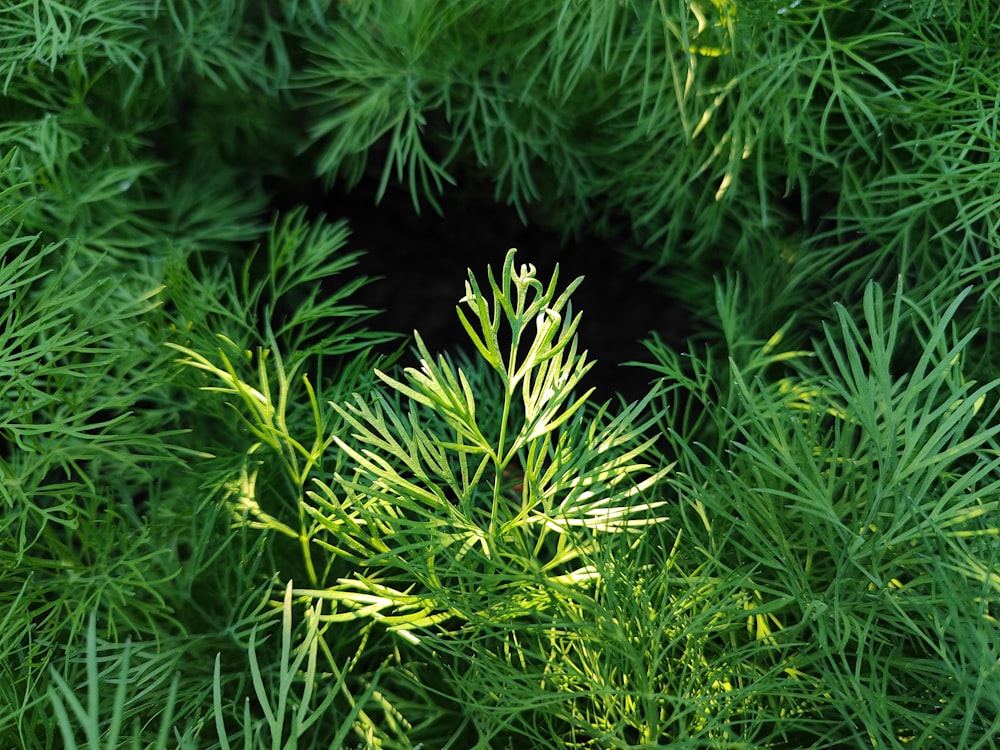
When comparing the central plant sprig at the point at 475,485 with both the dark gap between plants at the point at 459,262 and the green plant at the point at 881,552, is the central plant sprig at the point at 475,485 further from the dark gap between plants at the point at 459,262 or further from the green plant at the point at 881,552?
the dark gap between plants at the point at 459,262

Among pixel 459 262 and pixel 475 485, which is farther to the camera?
pixel 459 262

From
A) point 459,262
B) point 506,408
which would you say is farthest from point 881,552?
point 459,262

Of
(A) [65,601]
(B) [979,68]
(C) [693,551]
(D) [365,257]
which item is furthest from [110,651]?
(B) [979,68]

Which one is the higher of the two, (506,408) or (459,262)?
(506,408)

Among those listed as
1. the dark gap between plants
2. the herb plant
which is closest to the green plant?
the herb plant

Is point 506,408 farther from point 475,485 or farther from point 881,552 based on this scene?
point 881,552

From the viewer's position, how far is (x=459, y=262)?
1.19 meters

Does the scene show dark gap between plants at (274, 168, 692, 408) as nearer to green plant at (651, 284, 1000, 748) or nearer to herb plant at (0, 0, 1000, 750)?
herb plant at (0, 0, 1000, 750)

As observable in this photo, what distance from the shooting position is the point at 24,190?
0.85 meters

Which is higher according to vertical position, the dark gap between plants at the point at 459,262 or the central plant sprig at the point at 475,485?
the central plant sprig at the point at 475,485

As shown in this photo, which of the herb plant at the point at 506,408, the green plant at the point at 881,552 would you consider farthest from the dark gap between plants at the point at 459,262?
the green plant at the point at 881,552

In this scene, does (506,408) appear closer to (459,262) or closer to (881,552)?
(881,552)

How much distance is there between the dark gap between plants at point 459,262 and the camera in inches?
44.4

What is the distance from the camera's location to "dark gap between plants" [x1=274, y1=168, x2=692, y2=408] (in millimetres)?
1128
